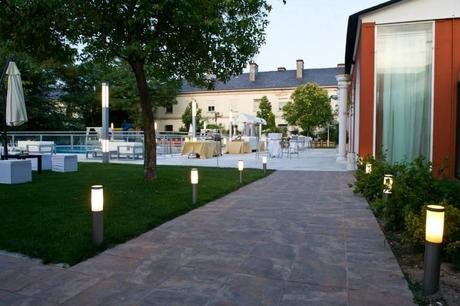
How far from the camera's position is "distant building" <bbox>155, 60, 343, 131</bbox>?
165 ft

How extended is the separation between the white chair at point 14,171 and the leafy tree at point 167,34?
8.48 ft

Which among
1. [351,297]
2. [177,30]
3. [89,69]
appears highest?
[177,30]

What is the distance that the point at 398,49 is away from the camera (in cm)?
1055

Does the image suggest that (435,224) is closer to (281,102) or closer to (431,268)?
(431,268)

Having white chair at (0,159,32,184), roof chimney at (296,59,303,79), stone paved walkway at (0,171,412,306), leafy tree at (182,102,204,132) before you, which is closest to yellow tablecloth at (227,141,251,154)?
white chair at (0,159,32,184)

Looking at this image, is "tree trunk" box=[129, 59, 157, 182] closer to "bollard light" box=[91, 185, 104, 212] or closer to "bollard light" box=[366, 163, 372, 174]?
"bollard light" box=[366, 163, 372, 174]

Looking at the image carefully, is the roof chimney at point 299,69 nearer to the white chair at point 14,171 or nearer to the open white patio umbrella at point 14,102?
the open white patio umbrella at point 14,102

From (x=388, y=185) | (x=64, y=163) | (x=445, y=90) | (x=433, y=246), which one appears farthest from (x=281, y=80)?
(x=433, y=246)

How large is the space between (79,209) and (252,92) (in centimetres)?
4624

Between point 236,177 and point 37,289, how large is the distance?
7.62m

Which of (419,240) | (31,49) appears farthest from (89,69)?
(419,240)

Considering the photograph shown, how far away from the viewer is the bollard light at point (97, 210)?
13.9 ft

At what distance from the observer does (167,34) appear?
320 inches

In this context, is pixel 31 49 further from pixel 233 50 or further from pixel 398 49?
pixel 398 49
